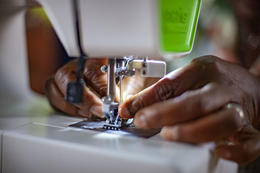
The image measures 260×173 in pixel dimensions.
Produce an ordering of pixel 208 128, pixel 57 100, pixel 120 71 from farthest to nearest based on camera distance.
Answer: pixel 57 100, pixel 120 71, pixel 208 128

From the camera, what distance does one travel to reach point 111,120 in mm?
773

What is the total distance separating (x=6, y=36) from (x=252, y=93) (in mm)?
702

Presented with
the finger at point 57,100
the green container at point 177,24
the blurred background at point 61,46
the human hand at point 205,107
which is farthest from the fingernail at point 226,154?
the blurred background at point 61,46

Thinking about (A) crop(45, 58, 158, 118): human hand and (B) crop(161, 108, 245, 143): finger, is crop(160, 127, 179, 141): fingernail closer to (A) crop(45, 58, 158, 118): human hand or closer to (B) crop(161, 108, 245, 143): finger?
(B) crop(161, 108, 245, 143): finger

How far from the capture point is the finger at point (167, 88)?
77 cm

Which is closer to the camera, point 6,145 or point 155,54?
point 155,54

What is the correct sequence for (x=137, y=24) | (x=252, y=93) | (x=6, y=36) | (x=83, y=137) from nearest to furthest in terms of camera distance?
(x=137, y=24), (x=83, y=137), (x=252, y=93), (x=6, y=36)

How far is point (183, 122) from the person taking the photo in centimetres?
65

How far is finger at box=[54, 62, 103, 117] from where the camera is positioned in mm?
891

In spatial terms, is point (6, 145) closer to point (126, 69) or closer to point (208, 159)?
point (126, 69)

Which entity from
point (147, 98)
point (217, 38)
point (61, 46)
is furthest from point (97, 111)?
point (217, 38)

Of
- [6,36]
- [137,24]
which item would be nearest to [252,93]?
[137,24]

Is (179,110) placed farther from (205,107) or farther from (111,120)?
(111,120)

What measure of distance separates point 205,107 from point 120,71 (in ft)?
0.68
